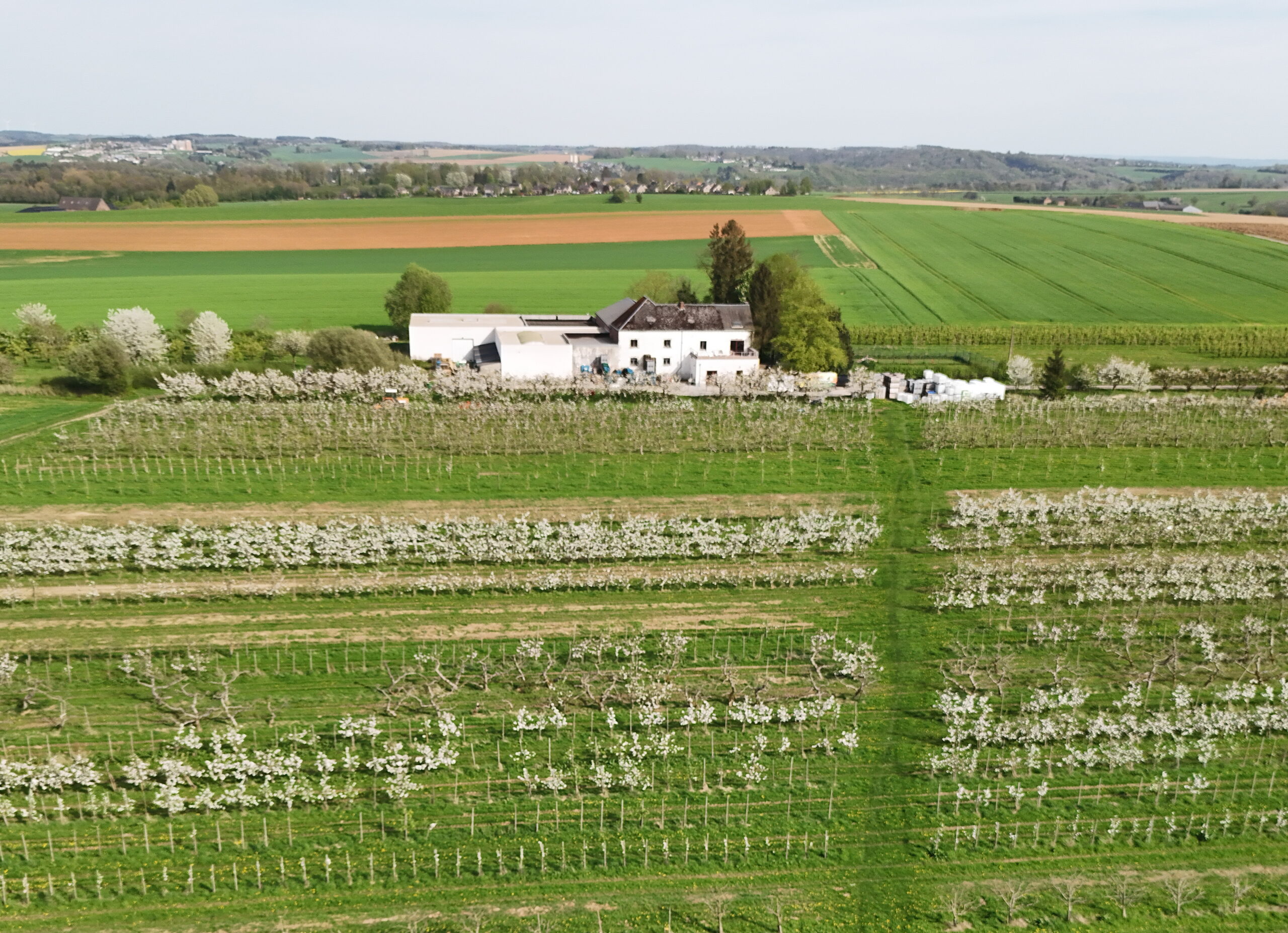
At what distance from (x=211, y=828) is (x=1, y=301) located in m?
88.6

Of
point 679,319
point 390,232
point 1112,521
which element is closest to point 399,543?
point 1112,521

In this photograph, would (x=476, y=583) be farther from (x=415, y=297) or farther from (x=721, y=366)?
(x=415, y=297)

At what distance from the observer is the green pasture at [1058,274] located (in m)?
95.1

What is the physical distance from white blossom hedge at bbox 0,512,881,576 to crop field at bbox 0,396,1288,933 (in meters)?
0.21

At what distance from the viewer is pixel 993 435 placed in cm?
5778

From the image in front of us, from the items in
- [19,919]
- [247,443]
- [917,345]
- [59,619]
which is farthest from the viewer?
[917,345]

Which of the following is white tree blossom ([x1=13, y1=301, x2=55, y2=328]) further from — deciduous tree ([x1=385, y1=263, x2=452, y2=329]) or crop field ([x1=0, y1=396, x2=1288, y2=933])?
crop field ([x1=0, y1=396, x2=1288, y2=933])

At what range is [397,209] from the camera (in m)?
176

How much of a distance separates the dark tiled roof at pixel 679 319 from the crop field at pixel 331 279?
19118 millimetres

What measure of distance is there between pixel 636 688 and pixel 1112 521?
2622cm

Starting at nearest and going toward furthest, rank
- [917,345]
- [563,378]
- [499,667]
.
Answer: [499,667], [563,378], [917,345]

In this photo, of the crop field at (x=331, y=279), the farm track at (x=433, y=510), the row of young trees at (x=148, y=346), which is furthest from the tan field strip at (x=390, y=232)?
the farm track at (x=433, y=510)

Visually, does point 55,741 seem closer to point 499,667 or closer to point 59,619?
point 59,619

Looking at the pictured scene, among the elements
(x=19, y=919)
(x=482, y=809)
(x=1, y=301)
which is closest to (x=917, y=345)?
(x=482, y=809)
